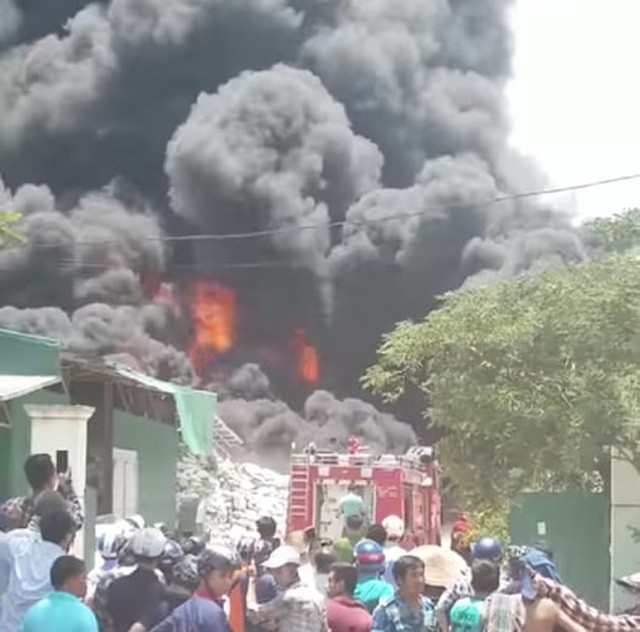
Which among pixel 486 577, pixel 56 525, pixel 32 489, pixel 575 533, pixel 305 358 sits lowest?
pixel 575 533

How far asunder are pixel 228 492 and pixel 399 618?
24.2m

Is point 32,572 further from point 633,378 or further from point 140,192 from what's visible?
point 140,192

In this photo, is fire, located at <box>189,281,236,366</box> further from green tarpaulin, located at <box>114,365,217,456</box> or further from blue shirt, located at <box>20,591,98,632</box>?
blue shirt, located at <box>20,591,98,632</box>

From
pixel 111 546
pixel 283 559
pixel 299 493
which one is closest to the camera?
pixel 283 559

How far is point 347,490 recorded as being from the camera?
22938mm

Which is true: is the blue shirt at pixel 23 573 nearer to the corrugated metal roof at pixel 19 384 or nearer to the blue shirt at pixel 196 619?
the blue shirt at pixel 196 619

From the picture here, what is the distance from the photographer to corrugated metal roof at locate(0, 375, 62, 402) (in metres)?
15.3

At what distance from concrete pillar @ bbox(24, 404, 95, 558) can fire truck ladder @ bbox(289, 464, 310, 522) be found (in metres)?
8.47

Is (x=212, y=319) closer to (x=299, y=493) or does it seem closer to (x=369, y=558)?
(x=299, y=493)

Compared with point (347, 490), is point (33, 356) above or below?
above

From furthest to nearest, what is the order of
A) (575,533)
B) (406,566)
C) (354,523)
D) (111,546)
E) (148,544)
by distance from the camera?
1. (575,533)
2. (354,523)
3. (111,546)
4. (406,566)
5. (148,544)

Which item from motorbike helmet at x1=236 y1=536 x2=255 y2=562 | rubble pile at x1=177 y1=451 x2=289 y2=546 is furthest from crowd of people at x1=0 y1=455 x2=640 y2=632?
rubble pile at x1=177 y1=451 x2=289 y2=546

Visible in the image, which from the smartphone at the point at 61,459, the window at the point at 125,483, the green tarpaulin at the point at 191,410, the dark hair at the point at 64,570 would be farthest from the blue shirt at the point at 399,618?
the window at the point at 125,483

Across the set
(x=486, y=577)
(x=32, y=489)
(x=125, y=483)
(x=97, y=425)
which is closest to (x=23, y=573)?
(x=32, y=489)
